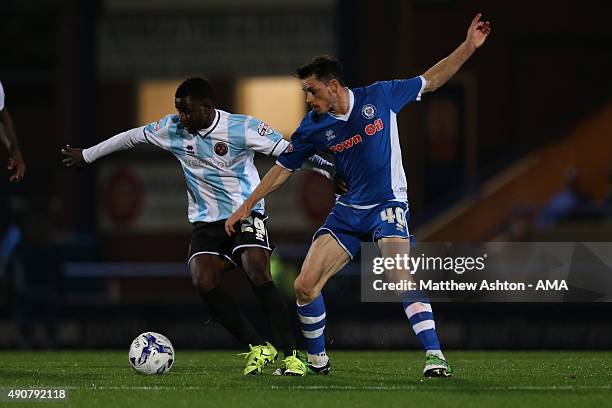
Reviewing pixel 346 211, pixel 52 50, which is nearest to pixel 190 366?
pixel 346 211

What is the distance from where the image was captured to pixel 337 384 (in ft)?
28.5

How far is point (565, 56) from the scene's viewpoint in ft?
72.7

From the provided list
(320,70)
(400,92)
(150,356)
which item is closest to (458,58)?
(400,92)

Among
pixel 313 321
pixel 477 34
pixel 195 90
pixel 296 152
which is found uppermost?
pixel 477 34

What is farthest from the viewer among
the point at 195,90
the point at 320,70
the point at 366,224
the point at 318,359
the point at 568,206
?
the point at 568,206

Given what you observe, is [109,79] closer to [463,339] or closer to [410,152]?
[410,152]

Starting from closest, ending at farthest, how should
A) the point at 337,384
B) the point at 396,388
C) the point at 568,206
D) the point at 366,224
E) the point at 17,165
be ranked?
the point at 396,388 → the point at 337,384 → the point at 366,224 → the point at 17,165 → the point at 568,206

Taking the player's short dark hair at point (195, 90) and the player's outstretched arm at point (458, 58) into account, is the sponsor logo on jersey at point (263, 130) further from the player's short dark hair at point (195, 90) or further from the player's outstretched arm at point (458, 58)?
the player's outstretched arm at point (458, 58)

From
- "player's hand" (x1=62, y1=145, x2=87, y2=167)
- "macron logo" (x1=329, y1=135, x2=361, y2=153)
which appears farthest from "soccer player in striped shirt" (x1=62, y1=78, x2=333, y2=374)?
"macron logo" (x1=329, y1=135, x2=361, y2=153)

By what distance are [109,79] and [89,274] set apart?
18.1 ft

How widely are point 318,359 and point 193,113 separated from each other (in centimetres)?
184

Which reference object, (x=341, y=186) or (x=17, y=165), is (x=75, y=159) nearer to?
(x=17, y=165)

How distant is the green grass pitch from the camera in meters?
7.77

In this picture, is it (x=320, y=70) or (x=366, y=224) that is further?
(x=366, y=224)
